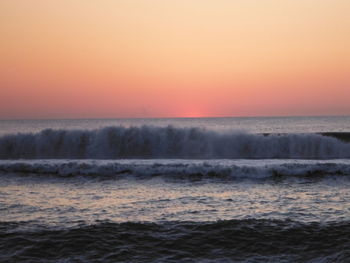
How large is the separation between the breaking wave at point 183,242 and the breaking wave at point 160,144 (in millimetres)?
15969

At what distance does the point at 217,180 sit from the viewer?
13.0 meters

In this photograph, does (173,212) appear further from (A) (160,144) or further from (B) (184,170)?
(A) (160,144)

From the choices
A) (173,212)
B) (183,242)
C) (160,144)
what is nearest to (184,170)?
(173,212)

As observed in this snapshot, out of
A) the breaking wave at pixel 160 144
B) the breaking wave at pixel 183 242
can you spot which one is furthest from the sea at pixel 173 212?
the breaking wave at pixel 160 144

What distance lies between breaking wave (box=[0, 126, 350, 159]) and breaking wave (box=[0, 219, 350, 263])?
52.4 feet

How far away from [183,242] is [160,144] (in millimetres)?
17905

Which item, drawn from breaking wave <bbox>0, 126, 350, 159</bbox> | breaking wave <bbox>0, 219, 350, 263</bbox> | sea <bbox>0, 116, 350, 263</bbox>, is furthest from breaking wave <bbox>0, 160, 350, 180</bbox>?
breaking wave <bbox>0, 126, 350, 159</bbox>

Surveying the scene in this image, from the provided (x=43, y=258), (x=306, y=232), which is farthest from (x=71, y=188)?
(x=306, y=232)

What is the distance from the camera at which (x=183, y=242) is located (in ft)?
20.4

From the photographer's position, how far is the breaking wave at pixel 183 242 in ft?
18.5

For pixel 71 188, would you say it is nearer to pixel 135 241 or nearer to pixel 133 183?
pixel 133 183

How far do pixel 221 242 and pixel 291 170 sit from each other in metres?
9.21

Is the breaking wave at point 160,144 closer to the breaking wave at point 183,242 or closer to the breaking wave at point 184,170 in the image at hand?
the breaking wave at point 184,170

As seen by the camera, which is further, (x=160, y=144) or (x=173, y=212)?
(x=160, y=144)
